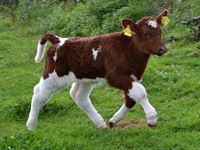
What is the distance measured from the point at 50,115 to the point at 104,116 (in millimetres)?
999

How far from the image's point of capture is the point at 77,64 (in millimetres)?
8367

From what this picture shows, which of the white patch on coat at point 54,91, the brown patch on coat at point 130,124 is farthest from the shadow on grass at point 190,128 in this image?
the white patch on coat at point 54,91

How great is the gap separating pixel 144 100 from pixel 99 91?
142 inches

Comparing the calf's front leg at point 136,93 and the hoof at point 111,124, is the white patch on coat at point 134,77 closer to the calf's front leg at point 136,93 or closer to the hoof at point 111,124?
the calf's front leg at point 136,93

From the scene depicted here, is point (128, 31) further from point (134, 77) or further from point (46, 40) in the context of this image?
point (46, 40)

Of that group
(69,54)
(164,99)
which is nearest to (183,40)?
(164,99)

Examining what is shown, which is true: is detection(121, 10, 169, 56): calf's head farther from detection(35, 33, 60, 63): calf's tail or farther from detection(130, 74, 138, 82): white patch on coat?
detection(35, 33, 60, 63): calf's tail

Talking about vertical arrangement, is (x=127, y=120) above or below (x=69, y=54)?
below

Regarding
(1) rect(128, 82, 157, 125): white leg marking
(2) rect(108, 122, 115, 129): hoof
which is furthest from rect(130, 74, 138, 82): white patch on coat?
(2) rect(108, 122, 115, 129): hoof

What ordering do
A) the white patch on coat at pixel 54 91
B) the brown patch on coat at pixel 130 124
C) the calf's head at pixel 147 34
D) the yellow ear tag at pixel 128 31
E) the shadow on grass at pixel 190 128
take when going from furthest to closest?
the brown patch on coat at pixel 130 124, the white patch on coat at pixel 54 91, the shadow on grass at pixel 190 128, the yellow ear tag at pixel 128 31, the calf's head at pixel 147 34

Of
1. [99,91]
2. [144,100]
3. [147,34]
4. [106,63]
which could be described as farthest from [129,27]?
[99,91]

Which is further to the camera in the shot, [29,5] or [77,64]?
[29,5]

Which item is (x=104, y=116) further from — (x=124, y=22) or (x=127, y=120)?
(x=124, y=22)

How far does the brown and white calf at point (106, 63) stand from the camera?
7836 mm
